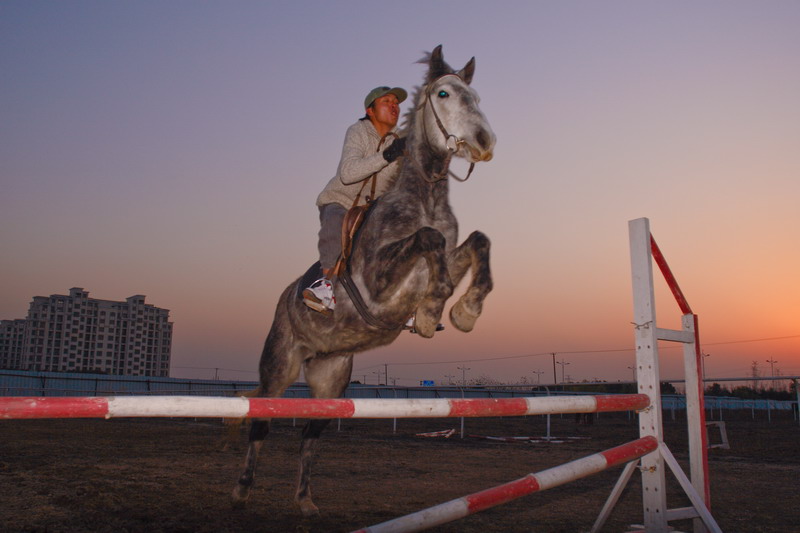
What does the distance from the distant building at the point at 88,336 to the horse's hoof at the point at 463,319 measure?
10229cm

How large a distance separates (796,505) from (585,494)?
1858 millimetres

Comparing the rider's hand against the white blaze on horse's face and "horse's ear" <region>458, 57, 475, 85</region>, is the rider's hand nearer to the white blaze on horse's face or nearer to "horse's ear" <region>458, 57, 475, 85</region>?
the white blaze on horse's face

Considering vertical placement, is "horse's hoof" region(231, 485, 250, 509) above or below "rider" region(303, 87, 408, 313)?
below

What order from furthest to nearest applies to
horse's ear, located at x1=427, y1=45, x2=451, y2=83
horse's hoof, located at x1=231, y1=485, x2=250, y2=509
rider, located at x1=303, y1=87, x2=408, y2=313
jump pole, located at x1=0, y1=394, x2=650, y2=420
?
horse's hoof, located at x1=231, y1=485, x2=250, y2=509, horse's ear, located at x1=427, y1=45, x2=451, y2=83, rider, located at x1=303, y1=87, x2=408, y2=313, jump pole, located at x1=0, y1=394, x2=650, y2=420

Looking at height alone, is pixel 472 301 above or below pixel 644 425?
above

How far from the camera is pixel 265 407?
2.10m

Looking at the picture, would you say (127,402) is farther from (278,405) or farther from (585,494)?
(585,494)

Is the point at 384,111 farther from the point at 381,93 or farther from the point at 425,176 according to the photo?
the point at 425,176

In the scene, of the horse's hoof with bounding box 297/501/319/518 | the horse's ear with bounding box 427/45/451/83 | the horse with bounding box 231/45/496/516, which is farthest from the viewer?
the horse's hoof with bounding box 297/501/319/518

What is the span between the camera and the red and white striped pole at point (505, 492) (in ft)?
8.20

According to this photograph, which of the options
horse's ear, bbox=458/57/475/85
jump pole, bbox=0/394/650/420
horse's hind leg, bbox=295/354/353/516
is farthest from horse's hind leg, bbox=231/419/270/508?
horse's ear, bbox=458/57/475/85

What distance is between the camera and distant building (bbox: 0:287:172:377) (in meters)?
95.6

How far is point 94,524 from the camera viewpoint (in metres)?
4.16

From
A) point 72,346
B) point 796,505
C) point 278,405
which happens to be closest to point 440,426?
point 796,505
